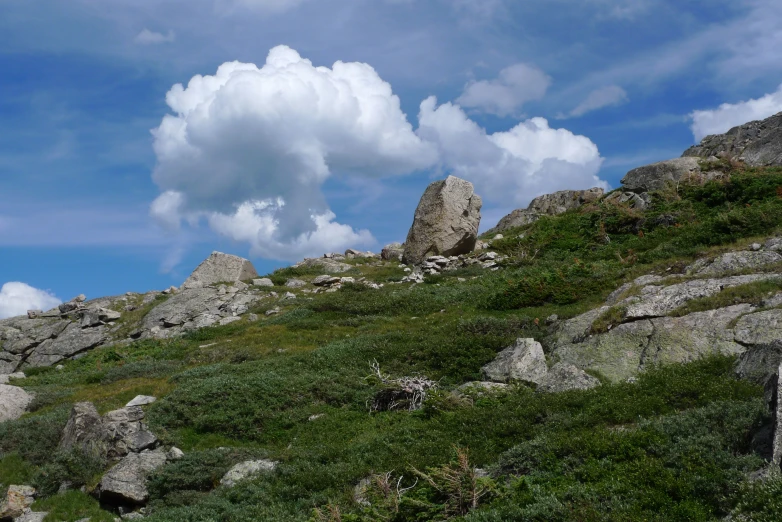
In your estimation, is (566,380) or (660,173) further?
(660,173)

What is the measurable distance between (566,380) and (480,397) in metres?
2.11

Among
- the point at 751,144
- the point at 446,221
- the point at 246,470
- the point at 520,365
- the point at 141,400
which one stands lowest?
the point at 246,470

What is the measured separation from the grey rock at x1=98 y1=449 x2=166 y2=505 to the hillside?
14 centimetres

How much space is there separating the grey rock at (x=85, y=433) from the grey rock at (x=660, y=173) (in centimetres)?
3369

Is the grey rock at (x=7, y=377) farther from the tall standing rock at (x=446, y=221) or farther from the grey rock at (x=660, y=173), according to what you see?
the grey rock at (x=660, y=173)

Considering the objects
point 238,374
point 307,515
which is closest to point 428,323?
point 238,374

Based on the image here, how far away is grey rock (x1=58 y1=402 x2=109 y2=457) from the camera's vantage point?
1547cm

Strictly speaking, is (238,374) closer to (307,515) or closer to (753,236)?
(307,515)

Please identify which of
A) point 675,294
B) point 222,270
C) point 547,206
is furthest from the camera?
point 547,206

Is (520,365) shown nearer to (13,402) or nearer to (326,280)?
(13,402)

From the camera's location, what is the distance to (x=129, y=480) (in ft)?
44.9

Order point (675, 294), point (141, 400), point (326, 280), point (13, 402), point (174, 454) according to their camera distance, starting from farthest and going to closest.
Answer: point (326, 280) → point (13, 402) → point (141, 400) → point (675, 294) → point (174, 454)

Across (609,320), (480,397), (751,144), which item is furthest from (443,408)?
(751,144)

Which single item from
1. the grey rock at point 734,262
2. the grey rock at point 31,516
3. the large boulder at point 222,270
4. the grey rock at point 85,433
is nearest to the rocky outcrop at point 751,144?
the grey rock at point 734,262
